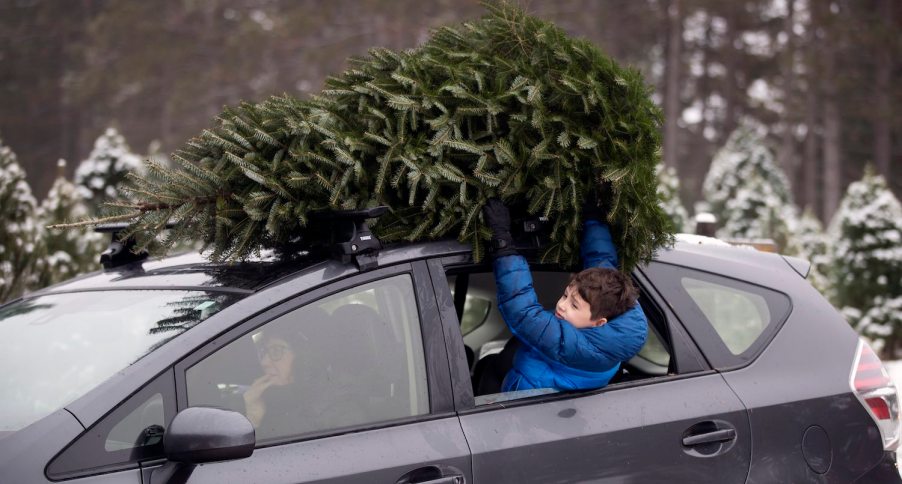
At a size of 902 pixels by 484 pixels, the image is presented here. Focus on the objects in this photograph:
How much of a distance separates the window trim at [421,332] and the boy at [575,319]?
32cm

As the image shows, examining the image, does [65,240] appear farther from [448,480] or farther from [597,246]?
[448,480]

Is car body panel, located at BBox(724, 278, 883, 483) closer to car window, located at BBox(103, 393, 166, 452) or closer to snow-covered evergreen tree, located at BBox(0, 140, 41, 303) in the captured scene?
car window, located at BBox(103, 393, 166, 452)

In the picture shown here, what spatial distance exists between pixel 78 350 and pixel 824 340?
2647 millimetres

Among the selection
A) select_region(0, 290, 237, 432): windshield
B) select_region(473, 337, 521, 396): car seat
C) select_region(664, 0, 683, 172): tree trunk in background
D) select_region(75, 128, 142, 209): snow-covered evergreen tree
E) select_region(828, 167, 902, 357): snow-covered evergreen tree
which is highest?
select_region(664, 0, 683, 172): tree trunk in background

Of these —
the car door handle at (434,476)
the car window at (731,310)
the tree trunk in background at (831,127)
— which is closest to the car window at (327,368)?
the car door handle at (434,476)

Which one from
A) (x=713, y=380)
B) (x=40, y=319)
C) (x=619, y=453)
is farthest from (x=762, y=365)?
(x=40, y=319)

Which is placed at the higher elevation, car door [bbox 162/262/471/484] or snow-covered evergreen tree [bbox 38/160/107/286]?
snow-covered evergreen tree [bbox 38/160/107/286]

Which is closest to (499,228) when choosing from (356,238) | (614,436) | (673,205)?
(356,238)

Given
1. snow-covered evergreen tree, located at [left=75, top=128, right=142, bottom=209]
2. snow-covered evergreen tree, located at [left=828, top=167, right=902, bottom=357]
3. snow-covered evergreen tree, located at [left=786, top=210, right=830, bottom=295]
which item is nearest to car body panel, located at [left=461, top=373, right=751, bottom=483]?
snow-covered evergreen tree, located at [left=786, top=210, right=830, bottom=295]

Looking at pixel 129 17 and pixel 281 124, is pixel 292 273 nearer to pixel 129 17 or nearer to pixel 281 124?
pixel 281 124

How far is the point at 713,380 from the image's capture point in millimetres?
3377

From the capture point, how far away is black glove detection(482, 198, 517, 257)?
10.7 ft

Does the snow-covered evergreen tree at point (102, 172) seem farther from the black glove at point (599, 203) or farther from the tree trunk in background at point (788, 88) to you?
the tree trunk in background at point (788, 88)

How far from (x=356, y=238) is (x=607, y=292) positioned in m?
0.88
